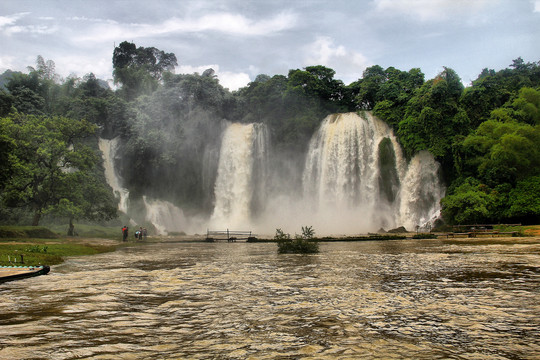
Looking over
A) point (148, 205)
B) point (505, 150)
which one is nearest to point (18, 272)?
point (505, 150)

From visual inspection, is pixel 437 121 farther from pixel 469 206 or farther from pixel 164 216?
pixel 164 216

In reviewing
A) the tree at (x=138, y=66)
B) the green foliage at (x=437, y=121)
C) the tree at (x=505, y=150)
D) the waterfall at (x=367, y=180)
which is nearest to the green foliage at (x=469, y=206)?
the tree at (x=505, y=150)

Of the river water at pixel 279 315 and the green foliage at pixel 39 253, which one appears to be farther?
the green foliage at pixel 39 253

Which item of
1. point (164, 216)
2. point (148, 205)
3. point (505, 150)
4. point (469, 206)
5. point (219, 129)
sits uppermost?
point (219, 129)

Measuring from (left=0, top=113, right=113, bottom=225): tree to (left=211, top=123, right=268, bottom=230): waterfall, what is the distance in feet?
61.4

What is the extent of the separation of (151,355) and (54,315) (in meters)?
3.48

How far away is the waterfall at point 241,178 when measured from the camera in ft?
174

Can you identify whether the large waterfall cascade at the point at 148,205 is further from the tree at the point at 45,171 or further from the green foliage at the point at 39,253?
the green foliage at the point at 39,253

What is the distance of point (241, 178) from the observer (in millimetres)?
54094

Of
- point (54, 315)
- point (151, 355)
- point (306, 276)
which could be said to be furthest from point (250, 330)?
point (306, 276)

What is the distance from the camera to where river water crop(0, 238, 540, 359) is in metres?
5.50

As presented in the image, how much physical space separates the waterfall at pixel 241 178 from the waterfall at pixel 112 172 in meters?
13.1

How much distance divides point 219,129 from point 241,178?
881 cm

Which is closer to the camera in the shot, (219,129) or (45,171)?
(45,171)
